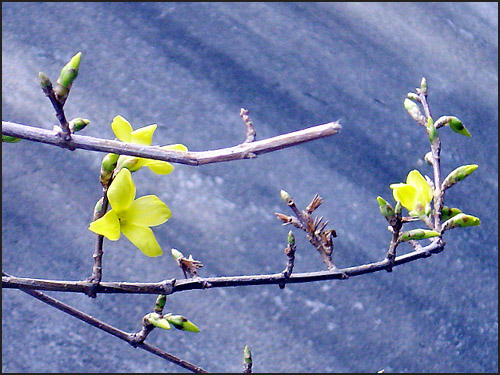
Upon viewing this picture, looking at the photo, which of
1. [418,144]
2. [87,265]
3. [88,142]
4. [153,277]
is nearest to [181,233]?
[153,277]

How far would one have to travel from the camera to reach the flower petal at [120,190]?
2.35 ft

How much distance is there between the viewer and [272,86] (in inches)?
130

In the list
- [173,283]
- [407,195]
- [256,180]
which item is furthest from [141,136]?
[256,180]

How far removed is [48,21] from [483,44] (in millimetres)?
3205

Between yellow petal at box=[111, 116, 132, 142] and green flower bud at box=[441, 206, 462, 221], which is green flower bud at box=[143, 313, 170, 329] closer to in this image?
yellow petal at box=[111, 116, 132, 142]

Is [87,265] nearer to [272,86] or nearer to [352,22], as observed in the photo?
[272,86]

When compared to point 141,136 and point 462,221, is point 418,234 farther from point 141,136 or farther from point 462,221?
point 141,136

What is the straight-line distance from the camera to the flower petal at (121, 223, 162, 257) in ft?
2.46

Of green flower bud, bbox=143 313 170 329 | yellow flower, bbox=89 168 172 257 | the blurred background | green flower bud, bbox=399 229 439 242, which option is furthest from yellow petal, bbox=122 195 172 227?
the blurred background

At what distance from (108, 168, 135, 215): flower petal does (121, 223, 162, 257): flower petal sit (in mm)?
37

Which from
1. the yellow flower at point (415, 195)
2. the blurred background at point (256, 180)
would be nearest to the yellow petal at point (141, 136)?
the yellow flower at point (415, 195)

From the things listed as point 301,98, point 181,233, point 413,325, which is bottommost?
point 181,233

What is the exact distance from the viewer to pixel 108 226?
72 cm

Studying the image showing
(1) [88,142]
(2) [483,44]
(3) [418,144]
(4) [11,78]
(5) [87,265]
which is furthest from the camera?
(2) [483,44]
